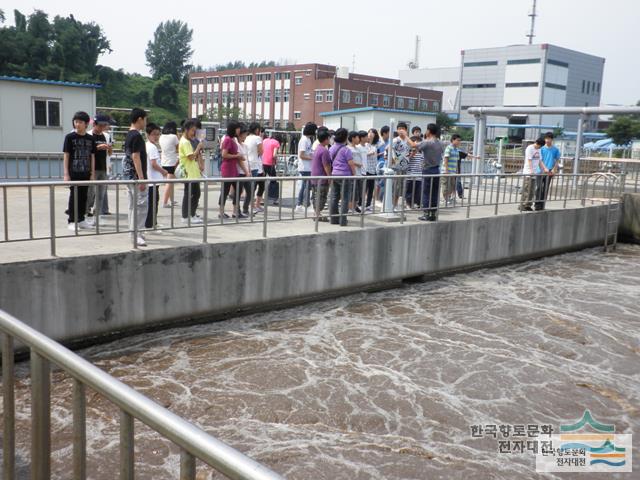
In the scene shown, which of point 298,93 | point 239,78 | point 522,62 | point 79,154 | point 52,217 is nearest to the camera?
point 52,217

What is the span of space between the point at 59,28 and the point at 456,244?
66360 millimetres

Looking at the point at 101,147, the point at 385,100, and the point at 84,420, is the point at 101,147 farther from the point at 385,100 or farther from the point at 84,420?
the point at 385,100

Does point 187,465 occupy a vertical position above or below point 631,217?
above

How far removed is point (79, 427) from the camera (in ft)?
6.56

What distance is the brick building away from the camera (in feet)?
237

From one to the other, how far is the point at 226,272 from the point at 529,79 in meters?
88.9

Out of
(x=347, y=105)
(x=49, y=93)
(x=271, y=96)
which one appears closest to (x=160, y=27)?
(x=271, y=96)

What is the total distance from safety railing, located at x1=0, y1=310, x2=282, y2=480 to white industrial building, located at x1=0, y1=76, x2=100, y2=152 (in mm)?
16723

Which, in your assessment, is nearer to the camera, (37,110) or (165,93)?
(37,110)

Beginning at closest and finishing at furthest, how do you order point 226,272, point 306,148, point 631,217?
point 226,272
point 306,148
point 631,217

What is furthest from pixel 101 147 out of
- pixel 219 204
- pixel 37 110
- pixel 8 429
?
pixel 37 110

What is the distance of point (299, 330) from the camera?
8.39 metres

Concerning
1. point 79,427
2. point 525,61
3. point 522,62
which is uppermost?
point 525,61

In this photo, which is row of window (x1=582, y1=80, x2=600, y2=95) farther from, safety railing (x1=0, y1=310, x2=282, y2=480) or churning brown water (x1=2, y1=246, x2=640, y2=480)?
safety railing (x1=0, y1=310, x2=282, y2=480)
